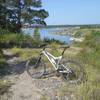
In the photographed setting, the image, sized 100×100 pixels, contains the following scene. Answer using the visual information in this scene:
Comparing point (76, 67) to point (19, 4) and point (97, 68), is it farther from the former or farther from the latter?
point (19, 4)

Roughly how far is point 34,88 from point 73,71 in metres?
1.26

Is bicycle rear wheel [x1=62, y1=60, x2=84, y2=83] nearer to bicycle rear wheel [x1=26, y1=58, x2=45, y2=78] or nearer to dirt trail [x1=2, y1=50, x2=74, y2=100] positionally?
dirt trail [x1=2, y1=50, x2=74, y2=100]

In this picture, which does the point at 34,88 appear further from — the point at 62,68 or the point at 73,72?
the point at 73,72

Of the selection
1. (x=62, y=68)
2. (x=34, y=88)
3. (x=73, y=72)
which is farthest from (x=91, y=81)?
(x=34, y=88)

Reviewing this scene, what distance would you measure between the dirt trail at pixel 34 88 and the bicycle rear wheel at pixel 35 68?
188 millimetres

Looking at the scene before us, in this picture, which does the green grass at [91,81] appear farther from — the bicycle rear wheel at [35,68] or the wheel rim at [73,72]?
the bicycle rear wheel at [35,68]

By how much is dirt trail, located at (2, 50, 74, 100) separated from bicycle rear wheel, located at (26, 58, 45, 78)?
188 millimetres

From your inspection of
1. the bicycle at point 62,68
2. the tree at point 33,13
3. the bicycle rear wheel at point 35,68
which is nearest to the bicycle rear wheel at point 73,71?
the bicycle at point 62,68

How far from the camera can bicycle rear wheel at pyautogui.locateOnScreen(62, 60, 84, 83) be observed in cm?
795

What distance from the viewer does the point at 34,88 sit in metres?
Result: 7.55

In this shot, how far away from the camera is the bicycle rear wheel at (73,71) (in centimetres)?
795

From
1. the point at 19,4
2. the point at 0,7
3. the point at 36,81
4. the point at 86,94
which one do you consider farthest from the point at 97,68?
the point at 19,4

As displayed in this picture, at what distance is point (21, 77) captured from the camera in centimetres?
889

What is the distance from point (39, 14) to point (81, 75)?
1972 cm
